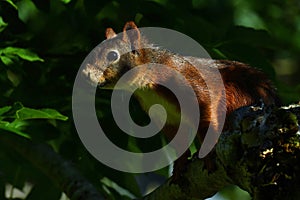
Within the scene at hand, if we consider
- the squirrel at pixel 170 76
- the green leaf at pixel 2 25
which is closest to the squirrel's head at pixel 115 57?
the squirrel at pixel 170 76

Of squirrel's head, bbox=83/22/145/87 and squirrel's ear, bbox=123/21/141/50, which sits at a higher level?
squirrel's ear, bbox=123/21/141/50

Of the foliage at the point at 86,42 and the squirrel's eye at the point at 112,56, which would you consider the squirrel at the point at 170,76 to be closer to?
the squirrel's eye at the point at 112,56

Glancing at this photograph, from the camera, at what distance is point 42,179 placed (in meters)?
3.25

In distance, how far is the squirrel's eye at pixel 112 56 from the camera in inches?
103

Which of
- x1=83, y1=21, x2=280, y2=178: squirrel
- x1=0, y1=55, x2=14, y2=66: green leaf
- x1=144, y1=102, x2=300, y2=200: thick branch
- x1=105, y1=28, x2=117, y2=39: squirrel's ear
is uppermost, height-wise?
x1=144, y1=102, x2=300, y2=200: thick branch

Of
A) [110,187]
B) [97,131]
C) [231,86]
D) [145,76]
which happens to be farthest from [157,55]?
[110,187]

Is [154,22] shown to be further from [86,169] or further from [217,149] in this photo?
[217,149]

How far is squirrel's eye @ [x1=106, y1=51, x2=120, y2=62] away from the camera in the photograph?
8.60 ft

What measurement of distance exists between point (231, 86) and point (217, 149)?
0.55 metres

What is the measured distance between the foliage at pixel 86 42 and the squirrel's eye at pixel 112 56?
281 mm

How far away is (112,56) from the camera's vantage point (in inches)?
104

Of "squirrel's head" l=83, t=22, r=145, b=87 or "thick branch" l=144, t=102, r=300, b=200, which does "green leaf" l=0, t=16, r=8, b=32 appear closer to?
"squirrel's head" l=83, t=22, r=145, b=87

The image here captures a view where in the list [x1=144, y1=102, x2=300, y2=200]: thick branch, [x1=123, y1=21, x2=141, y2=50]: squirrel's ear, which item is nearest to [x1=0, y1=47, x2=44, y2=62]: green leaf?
[x1=123, y1=21, x2=141, y2=50]: squirrel's ear

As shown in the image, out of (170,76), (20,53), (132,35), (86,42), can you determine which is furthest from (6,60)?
(170,76)
